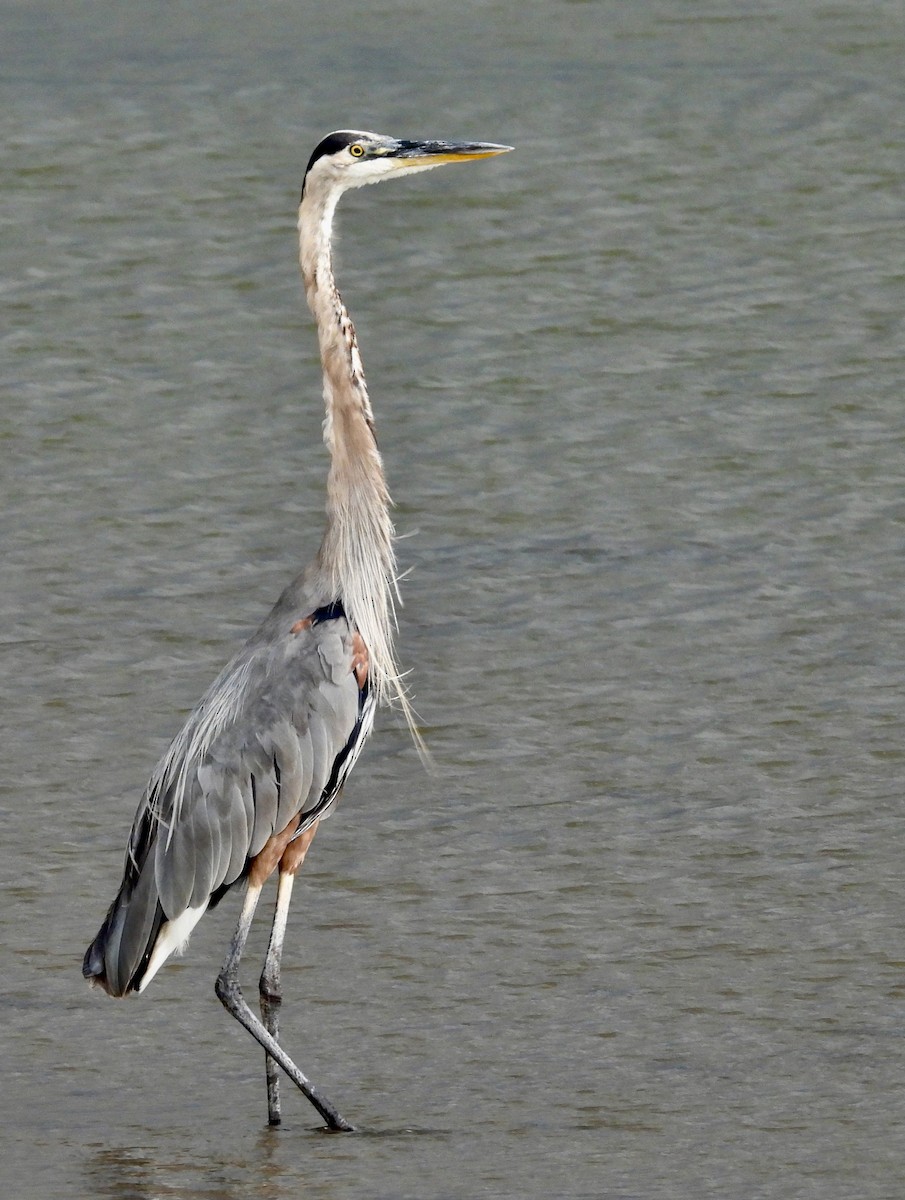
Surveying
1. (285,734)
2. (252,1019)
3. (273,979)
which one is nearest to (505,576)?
(285,734)

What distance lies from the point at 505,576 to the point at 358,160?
347 centimetres

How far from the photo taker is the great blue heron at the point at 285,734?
6.36 meters

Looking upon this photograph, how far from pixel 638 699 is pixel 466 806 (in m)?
1.05

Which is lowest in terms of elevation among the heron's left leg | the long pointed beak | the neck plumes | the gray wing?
the heron's left leg

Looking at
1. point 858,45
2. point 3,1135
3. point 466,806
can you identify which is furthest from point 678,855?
point 858,45

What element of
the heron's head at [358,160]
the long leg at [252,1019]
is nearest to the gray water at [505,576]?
the long leg at [252,1019]

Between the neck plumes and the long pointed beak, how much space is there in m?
0.32

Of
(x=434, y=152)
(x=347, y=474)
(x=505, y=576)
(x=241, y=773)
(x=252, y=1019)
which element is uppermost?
(x=434, y=152)

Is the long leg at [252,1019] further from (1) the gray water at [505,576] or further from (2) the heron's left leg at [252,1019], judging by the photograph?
(1) the gray water at [505,576]

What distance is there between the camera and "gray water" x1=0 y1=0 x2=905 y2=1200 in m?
6.26

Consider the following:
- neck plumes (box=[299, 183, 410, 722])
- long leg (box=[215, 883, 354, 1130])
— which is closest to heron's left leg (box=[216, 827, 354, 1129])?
long leg (box=[215, 883, 354, 1130])

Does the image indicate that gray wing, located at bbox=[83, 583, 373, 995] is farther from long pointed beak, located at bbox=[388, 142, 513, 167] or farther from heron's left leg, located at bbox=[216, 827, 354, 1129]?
long pointed beak, located at bbox=[388, 142, 513, 167]

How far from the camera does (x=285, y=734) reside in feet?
21.3

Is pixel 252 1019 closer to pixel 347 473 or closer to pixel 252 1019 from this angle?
pixel 252 1019
